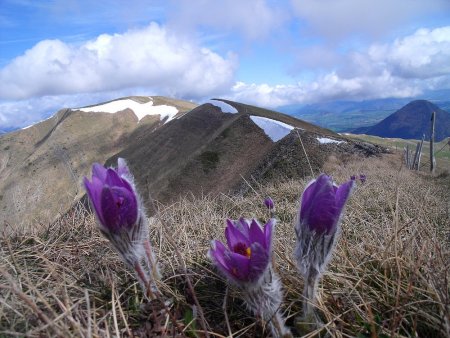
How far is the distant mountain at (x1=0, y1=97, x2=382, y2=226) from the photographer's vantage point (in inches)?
1709

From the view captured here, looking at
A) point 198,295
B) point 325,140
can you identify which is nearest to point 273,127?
point 325,140

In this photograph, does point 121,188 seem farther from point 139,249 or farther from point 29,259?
point 29,259

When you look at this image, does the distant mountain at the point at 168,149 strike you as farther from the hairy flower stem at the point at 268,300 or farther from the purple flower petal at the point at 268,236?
the purple flower petal at the point at 268,236

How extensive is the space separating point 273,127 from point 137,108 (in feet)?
223

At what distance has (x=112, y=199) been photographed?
5.47ft

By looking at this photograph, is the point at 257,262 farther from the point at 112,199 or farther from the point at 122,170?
the point at 122,170

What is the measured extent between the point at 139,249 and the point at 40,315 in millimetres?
508

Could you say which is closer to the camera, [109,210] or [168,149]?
[109,210]

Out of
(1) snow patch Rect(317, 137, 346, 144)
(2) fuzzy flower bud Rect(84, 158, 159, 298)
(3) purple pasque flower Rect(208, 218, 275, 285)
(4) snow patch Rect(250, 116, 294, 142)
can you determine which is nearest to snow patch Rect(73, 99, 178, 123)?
(4) snow patch Rect(250, 116, 294, 142)

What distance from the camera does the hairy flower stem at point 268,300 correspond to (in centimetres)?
170

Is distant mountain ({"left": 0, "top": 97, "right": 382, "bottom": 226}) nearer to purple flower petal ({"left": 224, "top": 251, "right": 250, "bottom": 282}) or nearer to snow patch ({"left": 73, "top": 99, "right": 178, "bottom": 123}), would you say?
snow patch ({"left": 73, "top": 99, "right": 178, "bottom": 123})

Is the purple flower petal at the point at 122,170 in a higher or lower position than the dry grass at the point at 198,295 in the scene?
higher

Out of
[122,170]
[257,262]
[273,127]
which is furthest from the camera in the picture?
[273,127]

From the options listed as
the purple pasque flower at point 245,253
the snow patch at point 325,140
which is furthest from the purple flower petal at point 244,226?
the snow patch at point 325,140
